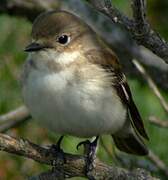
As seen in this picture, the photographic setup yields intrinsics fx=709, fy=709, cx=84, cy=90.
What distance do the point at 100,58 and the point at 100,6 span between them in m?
1.29

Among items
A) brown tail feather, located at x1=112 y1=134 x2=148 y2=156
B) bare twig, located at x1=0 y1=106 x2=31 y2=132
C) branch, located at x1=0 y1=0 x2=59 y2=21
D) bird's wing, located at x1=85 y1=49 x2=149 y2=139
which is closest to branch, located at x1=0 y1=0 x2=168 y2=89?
branch, located at x1=0 y1=0 x2=59 y2=21

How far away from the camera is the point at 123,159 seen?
5.82 metres

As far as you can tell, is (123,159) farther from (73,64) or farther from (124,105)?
(73,64)

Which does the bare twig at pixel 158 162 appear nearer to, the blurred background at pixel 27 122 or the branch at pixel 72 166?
the blurred background at pixel 27 122

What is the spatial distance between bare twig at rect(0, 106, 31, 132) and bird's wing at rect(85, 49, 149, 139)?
101 centimetres

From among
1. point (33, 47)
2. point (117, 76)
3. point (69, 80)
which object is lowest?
point (117, 76)

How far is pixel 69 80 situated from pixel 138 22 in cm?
98

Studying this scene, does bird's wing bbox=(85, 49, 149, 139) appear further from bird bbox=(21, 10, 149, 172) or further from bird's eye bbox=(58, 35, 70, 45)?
bird's eye bbox=(58, 35, 70, 45)

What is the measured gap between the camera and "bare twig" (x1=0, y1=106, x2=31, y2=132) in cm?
608

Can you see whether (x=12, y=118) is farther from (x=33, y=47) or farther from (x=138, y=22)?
(x=138, y=22)

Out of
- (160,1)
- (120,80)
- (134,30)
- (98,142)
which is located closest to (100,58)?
(120,80)

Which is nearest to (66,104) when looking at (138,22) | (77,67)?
(77,67)

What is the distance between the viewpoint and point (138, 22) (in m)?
4.16

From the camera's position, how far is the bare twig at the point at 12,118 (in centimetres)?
608
